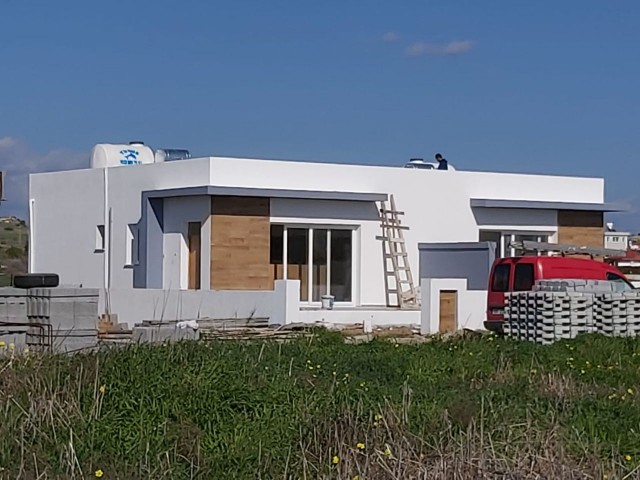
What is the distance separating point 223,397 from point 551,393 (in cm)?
473

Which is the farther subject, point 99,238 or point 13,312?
point 99,238

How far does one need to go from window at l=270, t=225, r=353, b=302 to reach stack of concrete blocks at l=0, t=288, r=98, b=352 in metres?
13.4

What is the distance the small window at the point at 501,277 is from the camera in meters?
26.5

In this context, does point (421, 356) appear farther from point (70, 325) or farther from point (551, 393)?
point (70, 325)

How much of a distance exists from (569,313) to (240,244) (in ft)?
30.5

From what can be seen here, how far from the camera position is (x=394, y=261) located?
3133 cm

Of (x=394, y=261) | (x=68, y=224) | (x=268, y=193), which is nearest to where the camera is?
(x=268, y=193)

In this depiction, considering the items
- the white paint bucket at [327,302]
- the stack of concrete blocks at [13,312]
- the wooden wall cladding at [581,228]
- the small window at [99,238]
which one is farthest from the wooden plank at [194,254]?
the stack of concrete blocks at [13,312]

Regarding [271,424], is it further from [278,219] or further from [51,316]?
[278,219]

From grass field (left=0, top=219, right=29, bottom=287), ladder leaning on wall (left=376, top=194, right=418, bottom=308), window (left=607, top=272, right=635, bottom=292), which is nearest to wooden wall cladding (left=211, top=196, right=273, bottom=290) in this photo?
ladder leaning on wall (left=376, top=194, right=418, bottom=308)

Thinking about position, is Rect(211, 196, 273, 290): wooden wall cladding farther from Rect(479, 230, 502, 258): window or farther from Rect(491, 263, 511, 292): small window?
Rect(479, 230, 502, 258): window

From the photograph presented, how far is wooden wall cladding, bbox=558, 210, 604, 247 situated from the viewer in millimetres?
34531

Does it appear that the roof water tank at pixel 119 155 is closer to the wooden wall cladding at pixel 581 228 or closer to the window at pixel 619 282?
the wooden wall cladding at pixel 581 228

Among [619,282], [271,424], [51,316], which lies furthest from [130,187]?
[271,424]
